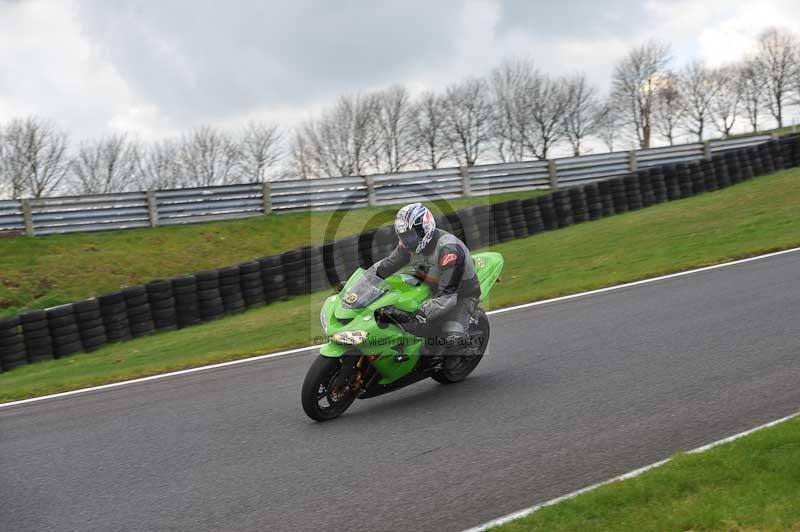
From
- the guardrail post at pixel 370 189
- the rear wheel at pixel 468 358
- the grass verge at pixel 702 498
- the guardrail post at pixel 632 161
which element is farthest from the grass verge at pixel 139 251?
the grass verge at pixel 702 498

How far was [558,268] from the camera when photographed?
56.3ft

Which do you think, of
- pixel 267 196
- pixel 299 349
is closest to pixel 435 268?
pixel 299 349

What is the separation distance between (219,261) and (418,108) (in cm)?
4028

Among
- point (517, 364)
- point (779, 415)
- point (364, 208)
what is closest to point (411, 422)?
point (517, 364)

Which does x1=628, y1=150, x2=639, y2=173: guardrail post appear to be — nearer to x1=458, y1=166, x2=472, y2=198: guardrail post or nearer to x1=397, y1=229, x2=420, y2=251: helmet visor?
x1=458, y1=166, x2=472, y2=198: guardrail post

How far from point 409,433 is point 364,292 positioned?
4.57ft

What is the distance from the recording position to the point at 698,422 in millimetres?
6172

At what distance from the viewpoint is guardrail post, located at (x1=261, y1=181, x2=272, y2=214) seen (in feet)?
85.3

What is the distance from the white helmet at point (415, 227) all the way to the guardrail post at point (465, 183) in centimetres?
2068

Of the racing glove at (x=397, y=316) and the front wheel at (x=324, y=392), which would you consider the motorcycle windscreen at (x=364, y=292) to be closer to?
the racing glove at (x=397, y=316)

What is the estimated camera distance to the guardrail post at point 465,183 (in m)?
28.2

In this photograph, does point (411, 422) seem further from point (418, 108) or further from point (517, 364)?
point (418, 108)

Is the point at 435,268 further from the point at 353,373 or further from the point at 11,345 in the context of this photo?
the point at 11,345

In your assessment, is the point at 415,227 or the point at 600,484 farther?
the point at 415,227
